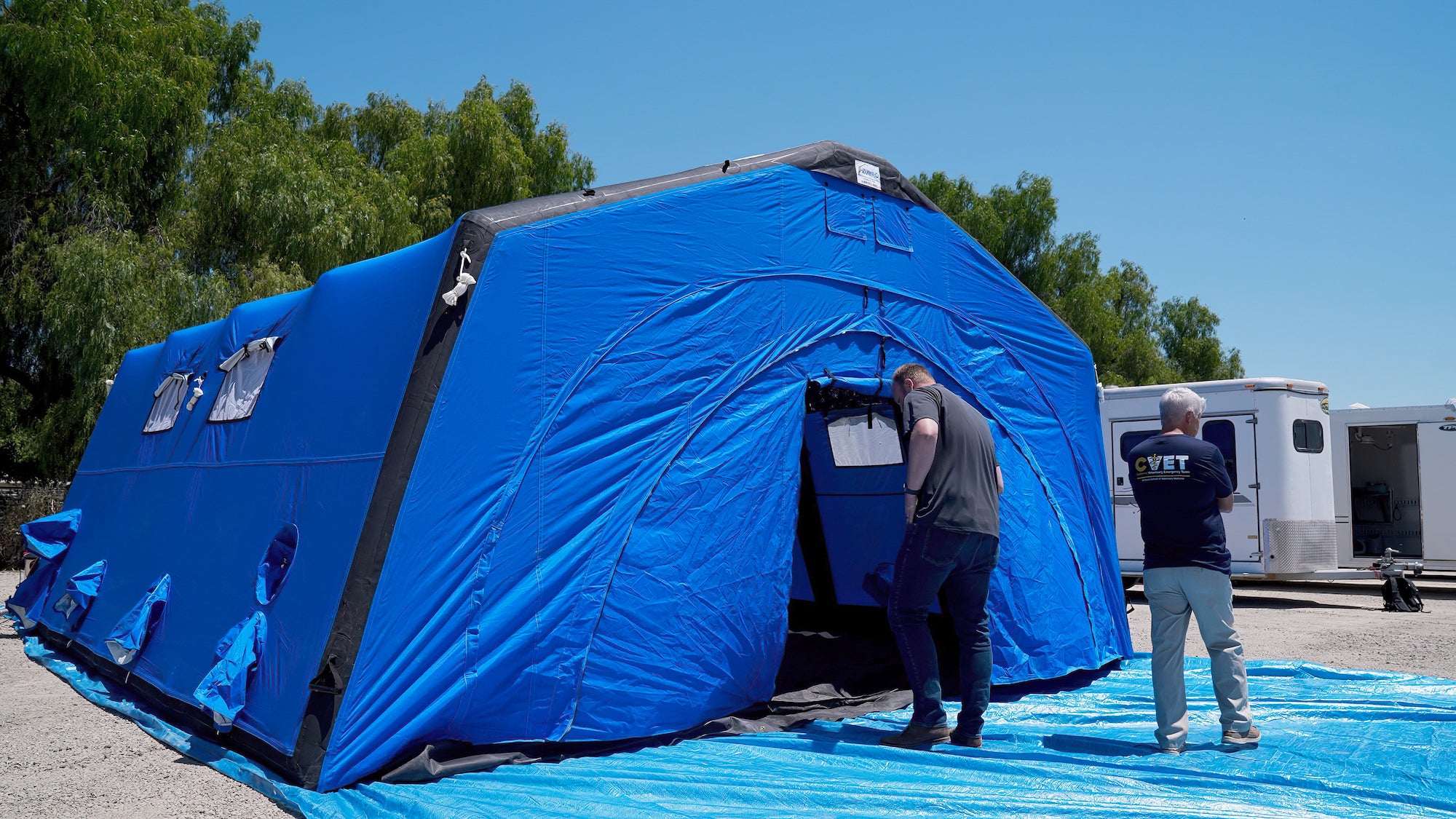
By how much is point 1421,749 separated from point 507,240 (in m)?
4.02

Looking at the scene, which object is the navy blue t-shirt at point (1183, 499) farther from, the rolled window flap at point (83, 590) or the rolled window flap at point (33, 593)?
the rolled window flap at point (33, 593)

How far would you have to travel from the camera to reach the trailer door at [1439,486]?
12.1 meters

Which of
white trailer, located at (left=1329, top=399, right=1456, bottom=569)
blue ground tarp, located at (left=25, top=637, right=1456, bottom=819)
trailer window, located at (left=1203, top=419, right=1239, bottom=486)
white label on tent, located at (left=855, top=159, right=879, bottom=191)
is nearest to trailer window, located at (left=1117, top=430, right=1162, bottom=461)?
trailer window, located at (left=1203, top=419, right=1239, bottom=486)

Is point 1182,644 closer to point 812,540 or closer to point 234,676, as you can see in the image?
point 812,540

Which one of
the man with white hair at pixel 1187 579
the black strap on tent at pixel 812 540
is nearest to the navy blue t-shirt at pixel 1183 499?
the man with white hair at pixel 1187 579

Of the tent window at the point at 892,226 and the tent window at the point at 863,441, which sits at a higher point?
the tent window at the point at 892,226

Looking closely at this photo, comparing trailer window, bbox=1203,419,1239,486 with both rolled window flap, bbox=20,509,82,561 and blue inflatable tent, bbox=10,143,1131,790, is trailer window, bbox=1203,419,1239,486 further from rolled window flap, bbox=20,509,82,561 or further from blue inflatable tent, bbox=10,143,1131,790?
rolled window flap, bbox=20,509,82,561

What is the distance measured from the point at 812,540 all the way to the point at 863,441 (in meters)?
0.89

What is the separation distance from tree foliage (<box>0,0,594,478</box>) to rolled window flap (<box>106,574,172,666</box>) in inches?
385

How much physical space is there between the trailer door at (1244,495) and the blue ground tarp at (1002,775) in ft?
20.7

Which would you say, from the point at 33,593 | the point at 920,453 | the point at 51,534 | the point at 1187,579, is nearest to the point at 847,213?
the point at 920,453

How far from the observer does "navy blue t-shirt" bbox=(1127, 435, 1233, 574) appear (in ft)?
13.6

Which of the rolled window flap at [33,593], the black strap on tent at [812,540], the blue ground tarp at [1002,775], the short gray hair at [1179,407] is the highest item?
the short gray hair at [1179,407]

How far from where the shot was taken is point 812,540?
24.1ft
